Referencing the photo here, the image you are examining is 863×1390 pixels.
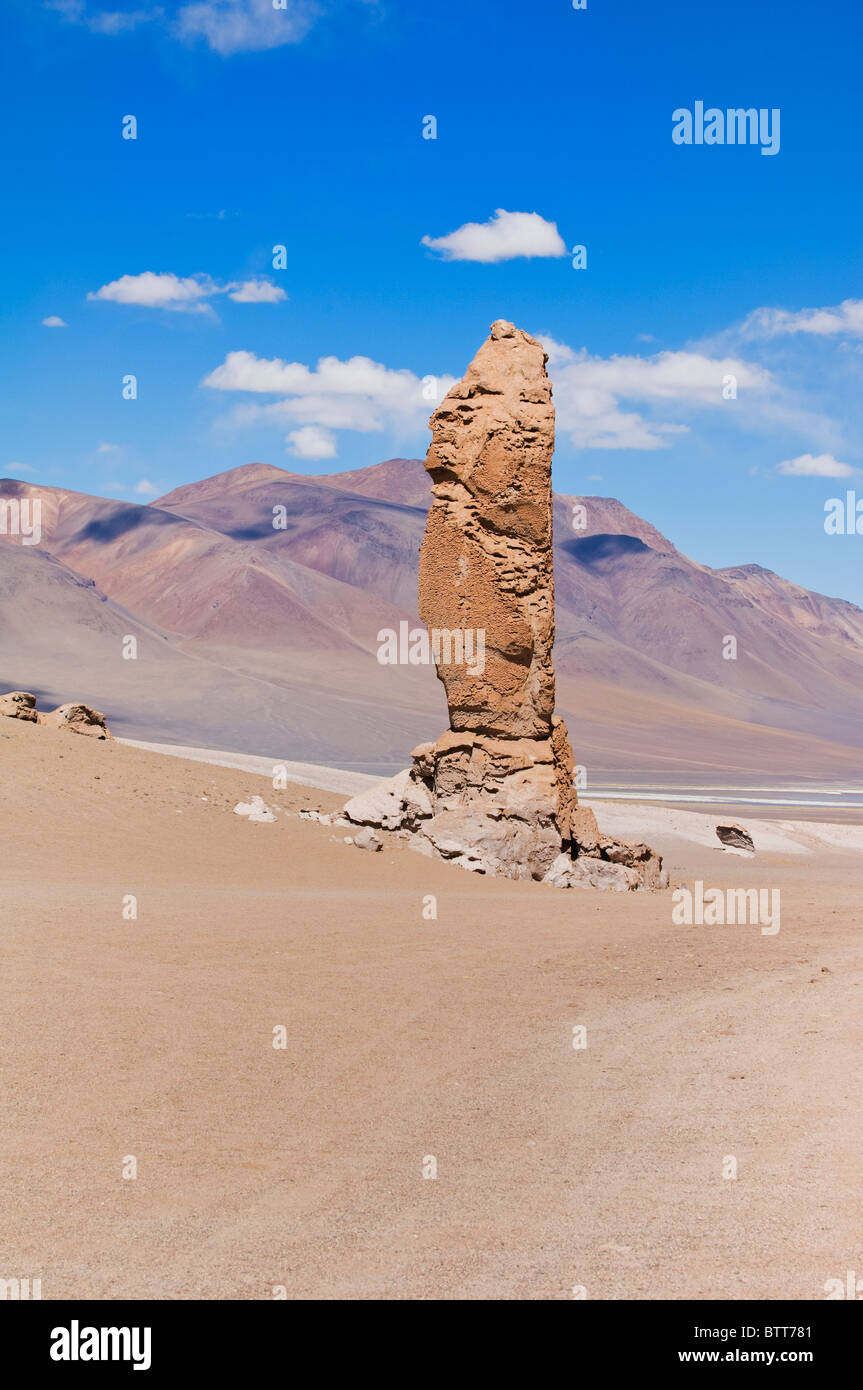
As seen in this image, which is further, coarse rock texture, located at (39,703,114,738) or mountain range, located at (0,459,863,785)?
mountain range, located at (0,459,863,785)

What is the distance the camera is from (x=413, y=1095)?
271 inches

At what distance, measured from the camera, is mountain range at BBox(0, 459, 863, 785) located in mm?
82875

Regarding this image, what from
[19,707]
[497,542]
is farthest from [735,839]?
[19,707]

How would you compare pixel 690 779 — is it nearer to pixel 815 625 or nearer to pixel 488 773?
pixel 488 773

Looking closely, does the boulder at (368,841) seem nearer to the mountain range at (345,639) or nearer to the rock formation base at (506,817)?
the rock formation base at (506,817)

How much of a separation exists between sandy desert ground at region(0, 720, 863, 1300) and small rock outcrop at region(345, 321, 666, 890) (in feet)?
9.06

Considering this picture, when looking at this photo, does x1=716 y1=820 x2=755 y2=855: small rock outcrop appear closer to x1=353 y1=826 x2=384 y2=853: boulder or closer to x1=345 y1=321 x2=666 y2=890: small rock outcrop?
x1=345 y1=321 x2=666 y2=890: small rock outcrop

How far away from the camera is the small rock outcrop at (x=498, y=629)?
53.9 ft

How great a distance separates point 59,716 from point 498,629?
982 cm

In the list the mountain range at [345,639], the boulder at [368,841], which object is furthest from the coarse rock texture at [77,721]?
the mountain range at [345,639]

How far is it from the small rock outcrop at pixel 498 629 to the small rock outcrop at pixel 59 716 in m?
8.00

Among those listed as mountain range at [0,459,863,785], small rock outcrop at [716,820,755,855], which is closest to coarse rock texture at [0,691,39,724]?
small rock outcrop at [716,820,755,855]
